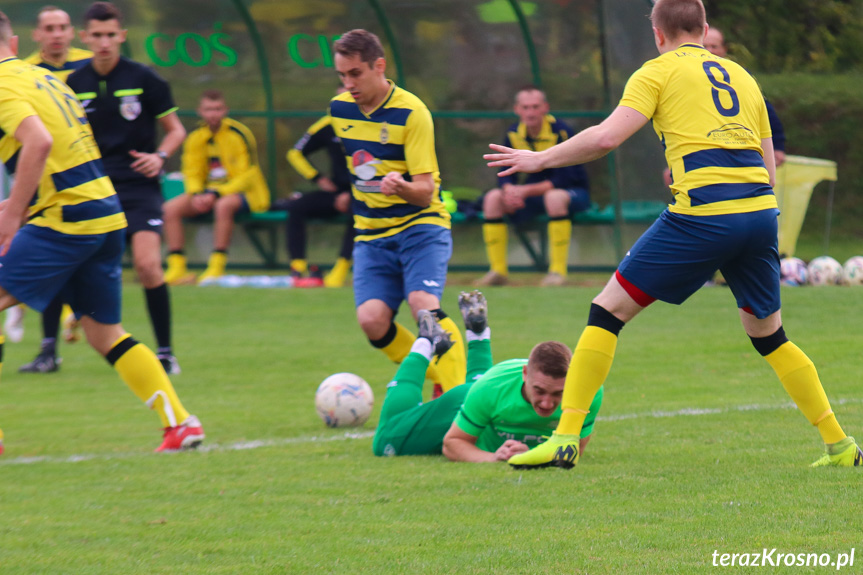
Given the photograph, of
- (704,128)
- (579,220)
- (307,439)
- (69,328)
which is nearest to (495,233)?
(579,220)

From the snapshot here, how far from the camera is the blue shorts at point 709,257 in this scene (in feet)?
14.7

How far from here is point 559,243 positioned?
41.7 ft

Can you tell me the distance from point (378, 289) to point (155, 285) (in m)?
2.39

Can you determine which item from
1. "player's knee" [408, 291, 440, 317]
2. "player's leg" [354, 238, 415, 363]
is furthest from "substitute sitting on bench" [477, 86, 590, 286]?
"player's knee" [408, 291, 440, 317]

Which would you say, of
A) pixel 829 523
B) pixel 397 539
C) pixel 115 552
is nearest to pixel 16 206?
pixel 115 552

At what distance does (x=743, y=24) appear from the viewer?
68.6ft

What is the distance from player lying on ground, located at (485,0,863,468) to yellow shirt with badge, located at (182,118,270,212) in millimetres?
9891

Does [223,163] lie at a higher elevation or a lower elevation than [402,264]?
higher

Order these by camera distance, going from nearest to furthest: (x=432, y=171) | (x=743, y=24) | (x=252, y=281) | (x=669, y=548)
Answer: (x=669, y=548) → (x=432, y=171) → (x=252, y=281) → (x=743, y=24)

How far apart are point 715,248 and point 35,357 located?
6.31m

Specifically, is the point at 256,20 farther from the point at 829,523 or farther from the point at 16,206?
the point at 829,523

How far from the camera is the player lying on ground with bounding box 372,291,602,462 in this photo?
197 inches

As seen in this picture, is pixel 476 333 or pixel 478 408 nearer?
pixel 478 408

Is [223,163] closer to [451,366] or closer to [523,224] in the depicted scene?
[523,224]
